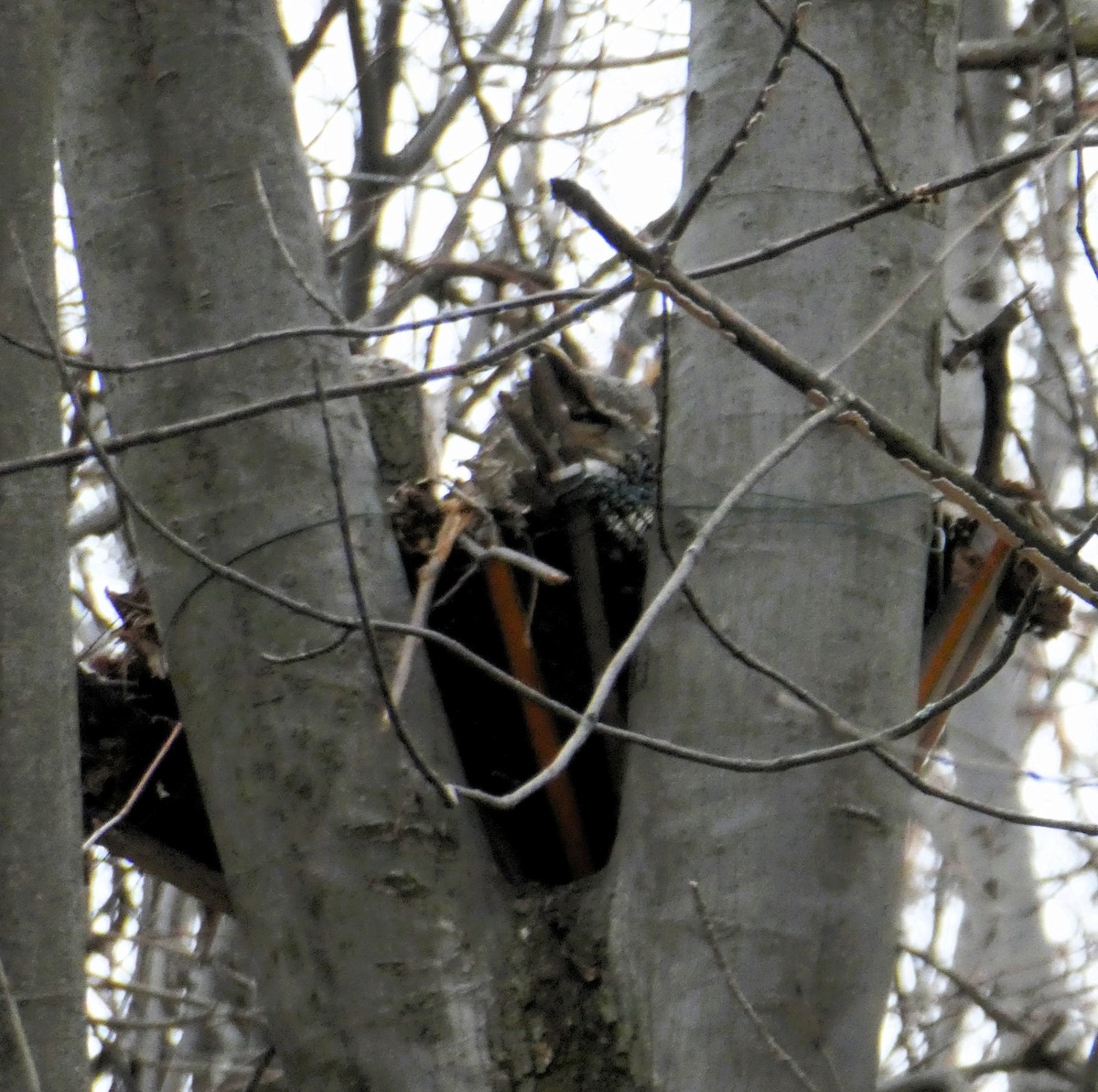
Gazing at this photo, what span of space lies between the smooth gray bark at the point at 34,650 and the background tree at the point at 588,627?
0.29ft

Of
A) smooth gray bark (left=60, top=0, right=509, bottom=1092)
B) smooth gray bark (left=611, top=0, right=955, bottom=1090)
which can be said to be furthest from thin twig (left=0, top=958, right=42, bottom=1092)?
smooth gray bark (left=611, top=0, right=955, bottom=1090)

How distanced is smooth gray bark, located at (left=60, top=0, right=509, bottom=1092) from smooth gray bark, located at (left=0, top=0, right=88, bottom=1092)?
19 cm

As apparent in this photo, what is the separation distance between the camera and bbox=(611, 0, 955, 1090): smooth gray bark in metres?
1.34

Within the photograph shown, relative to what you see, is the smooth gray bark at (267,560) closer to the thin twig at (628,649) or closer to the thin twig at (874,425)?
the thin twig at (628,649)

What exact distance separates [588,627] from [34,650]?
572 millimetres

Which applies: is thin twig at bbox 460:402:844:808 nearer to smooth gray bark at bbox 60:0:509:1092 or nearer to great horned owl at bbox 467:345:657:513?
smooth gray bark at bbox 60:0:509:1092

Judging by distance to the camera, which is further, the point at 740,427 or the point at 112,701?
the point at 112,701

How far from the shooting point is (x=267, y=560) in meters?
1.47

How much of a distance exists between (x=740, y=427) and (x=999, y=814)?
1.55ft

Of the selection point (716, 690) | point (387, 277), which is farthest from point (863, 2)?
point (387, 277)

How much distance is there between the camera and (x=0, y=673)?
125cm

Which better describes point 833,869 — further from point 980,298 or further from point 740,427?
point 980,298

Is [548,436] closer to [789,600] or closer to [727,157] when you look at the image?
[789,600]

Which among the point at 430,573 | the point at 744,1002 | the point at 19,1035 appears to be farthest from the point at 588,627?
the point at 19,1035
